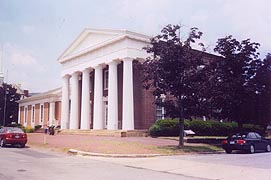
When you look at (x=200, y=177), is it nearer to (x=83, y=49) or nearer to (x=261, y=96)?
Result: (x=261, y=96)

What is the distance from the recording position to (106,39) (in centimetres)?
3472

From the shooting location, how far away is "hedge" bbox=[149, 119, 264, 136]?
29.5 metres

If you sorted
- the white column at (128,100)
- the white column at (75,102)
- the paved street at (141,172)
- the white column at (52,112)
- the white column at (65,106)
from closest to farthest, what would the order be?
the paved street at (141,172) < the white column at (128,100) < the white column at (75,102) < the white column at (65,106) < the white column at (52,112)

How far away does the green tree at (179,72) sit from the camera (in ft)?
69.4

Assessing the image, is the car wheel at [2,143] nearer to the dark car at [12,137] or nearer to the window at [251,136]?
the dark car at [12,137]

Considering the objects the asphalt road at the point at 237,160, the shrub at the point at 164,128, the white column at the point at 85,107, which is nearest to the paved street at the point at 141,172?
the asphalt road at the point at 237,160

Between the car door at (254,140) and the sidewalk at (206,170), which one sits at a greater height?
the car door at (254,140)

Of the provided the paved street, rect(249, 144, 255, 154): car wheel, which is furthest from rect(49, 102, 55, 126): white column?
the paved street

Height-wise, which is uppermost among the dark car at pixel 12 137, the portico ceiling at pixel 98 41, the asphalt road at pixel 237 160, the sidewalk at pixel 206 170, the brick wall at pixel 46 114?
the portico ceiling at pixel 98 41

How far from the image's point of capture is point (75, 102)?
3919 cm

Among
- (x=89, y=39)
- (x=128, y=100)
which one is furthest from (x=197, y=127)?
(x=89, y=39)

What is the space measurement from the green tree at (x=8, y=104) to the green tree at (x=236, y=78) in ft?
150

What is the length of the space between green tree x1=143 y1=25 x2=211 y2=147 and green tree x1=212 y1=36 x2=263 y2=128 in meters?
3.13

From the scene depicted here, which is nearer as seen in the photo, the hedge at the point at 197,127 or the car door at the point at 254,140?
the car door at the point at 254,140
